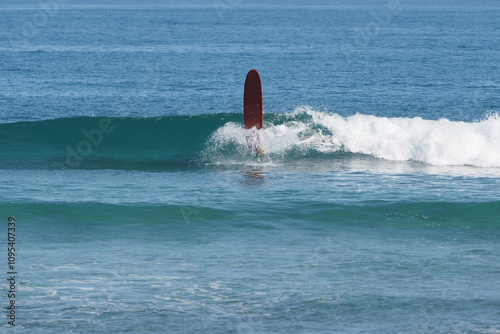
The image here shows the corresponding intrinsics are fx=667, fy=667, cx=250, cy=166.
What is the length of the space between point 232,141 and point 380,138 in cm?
500

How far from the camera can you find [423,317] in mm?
8992

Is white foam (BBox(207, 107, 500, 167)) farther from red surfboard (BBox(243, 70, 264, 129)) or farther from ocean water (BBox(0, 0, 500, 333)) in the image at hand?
red surfboard (BBox(243, 70, 264, 129))

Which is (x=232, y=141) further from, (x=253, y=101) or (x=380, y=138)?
(x=380, y=138)

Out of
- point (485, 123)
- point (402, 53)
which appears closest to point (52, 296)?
point (485, 123)

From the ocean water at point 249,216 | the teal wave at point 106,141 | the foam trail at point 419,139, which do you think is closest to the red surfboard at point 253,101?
the ocean water at point 249,216

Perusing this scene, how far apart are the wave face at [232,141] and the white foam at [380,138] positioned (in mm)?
31

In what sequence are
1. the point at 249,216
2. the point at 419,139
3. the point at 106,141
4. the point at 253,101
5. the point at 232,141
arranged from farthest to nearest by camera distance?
the point at 106,141
the point at 232,141
the point at 419,139
the point at 253,101
the point at 249,216

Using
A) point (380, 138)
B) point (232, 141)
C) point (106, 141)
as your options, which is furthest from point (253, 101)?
point (106, 141)

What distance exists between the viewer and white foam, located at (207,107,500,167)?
20.8 meters

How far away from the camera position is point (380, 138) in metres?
22.5

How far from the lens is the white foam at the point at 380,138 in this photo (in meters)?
20.8

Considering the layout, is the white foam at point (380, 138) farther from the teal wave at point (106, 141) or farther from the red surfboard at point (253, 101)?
the teal wave at point (106, 141)

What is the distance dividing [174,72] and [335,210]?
117ft

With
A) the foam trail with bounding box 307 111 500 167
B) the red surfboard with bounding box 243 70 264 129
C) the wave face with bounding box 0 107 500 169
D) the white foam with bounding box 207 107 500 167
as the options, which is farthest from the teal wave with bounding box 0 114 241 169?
the foam trail with bounding box 307 111 500 167
